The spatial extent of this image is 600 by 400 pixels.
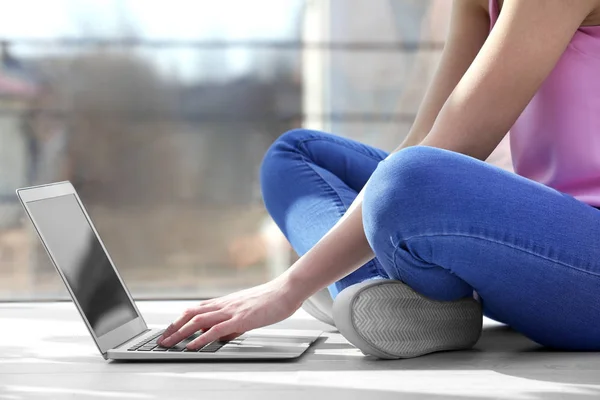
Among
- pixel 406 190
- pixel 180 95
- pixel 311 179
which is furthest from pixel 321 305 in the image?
pixel 180 95

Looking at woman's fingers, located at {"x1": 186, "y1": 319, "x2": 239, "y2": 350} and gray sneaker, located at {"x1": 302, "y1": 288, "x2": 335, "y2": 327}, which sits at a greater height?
woman's fingers, located at {"x1": 186, "y1": 319, "x2": 239, "y2": 350}

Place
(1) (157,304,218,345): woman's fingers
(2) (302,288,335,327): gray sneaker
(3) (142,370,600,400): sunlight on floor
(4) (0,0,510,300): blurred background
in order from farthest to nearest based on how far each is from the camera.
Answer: (4) (0,0,510,300): blurred background → (2) (302,288,335,327): gray sneaker → (1) (157,304,218,345): woman's fingers → (3) (142,370,600,400): sunlight on floor

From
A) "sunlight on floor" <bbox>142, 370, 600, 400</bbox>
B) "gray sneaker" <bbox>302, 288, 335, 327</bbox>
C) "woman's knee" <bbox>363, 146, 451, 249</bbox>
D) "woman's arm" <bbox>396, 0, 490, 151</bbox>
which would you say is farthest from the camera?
"gray sneaker" <bbox>302, 288, 335, 327</bbox>

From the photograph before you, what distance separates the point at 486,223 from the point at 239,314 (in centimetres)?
39

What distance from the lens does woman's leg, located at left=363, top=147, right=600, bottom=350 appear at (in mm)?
1327

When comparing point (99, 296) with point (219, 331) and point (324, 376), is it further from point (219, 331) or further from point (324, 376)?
point (324, 376)

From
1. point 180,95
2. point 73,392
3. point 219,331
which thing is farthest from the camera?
point 180,95

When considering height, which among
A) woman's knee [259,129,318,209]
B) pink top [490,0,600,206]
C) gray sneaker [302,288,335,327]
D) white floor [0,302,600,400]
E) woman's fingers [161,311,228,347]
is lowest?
gray sneaker [302,288,335,327]

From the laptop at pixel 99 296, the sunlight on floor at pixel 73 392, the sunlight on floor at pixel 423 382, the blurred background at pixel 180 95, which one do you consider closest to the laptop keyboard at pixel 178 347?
the laptop at pixel 99 296

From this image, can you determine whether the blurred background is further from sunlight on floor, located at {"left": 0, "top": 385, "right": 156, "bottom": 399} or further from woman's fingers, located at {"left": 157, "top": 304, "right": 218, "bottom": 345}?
sunlight on floor, located at {"left": 0, "top": 385, "right": 156, "bottom": 399}

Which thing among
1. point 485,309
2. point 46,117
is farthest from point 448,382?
point 46,117

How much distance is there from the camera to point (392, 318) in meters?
1.44

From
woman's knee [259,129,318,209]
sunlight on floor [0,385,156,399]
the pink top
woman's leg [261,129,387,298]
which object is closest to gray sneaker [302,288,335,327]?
woman's leg [261,129,387,298]

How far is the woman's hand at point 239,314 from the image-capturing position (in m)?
1.39
